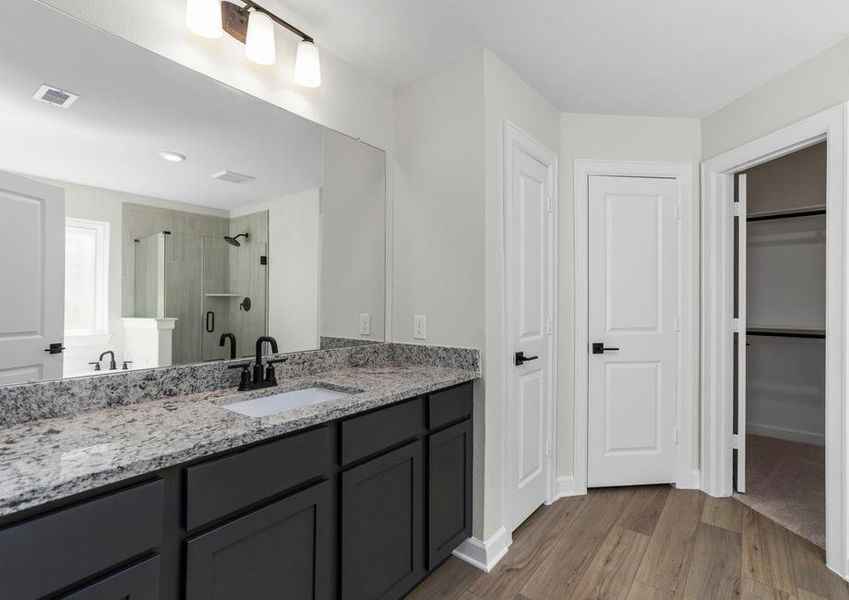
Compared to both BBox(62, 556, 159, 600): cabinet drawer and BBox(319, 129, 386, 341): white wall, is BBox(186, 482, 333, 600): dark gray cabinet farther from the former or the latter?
BBox(319, 129, 386, 341): white wall

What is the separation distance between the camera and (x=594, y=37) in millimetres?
1930

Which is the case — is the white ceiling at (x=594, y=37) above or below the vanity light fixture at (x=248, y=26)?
above

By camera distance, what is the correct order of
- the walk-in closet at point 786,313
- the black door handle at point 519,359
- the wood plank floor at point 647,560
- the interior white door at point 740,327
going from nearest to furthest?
1. the wood plank floor at point 647,560
2. the black door handle at point 519,359
3. the interior white door at point 740,327
4. the walk-in closet at point 786,313

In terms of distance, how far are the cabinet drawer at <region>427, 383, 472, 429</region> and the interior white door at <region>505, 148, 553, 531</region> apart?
29cm

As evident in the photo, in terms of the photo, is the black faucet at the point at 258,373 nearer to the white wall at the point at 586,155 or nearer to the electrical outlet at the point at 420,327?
the electrical outlet at the point at 420,327

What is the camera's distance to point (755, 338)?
145 inches

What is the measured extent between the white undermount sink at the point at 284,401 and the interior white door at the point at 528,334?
91 cm

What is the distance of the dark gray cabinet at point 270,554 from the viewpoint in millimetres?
1019

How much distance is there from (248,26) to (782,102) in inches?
104

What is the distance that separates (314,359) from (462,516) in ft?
3.24

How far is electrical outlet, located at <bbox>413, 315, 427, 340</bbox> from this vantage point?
2180mm

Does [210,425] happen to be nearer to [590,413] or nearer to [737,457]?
[590,413]

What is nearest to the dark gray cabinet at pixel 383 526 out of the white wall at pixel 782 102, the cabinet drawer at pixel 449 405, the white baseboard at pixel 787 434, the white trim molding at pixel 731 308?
the cabinet drawer at pixel 449 405

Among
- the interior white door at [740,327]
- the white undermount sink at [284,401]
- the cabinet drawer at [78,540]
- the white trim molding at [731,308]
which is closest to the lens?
the cabinet drawer at [78,540]
